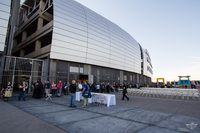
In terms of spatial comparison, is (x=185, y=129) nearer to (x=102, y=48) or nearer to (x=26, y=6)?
(x=102, y=48)

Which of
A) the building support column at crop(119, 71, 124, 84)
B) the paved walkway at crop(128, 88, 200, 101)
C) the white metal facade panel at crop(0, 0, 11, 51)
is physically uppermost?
the white metal facade panel at crop(0, 0, 11, 51)

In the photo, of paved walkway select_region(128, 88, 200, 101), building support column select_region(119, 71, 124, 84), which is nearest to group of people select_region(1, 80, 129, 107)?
paved walkway select_region(128, 88, 200, 101)

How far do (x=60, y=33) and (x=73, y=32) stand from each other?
2772 mm

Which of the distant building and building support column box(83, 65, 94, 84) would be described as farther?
building support column box(83, 65, 94, 84)

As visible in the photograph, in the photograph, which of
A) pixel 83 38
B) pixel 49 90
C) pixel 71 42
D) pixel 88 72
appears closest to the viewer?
pixel 49 90

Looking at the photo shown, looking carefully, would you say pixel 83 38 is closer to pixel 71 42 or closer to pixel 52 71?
pixel 71 42

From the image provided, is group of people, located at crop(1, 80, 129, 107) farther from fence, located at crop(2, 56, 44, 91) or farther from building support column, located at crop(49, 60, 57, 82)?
building support column, located at crop(49, 60, 57, 82)

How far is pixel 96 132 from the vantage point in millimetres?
4660

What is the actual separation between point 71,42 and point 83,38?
10.2ft

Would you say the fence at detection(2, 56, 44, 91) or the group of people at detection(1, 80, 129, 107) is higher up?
the fence at detection(2, 56, 44, 91)

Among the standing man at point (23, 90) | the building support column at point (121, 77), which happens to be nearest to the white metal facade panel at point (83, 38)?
the building support column at point (121, 77)

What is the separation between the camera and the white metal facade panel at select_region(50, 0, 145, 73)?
71.5 feet

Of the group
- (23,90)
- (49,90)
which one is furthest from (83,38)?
(23,90)

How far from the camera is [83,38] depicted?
25.2 m
